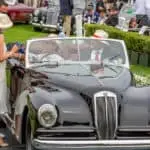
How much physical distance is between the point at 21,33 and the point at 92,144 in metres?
18.1

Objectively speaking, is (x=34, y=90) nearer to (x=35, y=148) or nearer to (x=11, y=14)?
(x=35, y=148)

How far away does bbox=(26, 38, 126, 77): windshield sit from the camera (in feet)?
30.6

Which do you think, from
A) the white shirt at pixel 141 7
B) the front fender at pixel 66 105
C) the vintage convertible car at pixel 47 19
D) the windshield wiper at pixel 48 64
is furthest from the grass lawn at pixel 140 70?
the vintage convertible car at pixel 47 19

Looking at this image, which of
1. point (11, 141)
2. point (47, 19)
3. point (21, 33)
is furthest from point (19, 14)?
point (11, 141)

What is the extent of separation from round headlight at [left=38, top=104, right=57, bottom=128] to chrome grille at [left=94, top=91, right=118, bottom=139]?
0.50 meters

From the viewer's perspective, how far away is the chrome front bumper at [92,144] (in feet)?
25.0

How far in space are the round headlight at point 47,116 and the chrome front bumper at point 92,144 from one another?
0.67 feet

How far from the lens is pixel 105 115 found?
785 centimetres

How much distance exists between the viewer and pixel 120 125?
7.87 metres

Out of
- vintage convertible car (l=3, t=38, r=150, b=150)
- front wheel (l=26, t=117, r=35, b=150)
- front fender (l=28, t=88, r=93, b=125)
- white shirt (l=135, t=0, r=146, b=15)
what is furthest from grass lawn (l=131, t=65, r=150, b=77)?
front fender (l=28, t=88, r=93, b=125)

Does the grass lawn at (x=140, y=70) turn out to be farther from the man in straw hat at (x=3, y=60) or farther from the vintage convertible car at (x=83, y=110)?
the vintage convertible car at (x=83, y=110)

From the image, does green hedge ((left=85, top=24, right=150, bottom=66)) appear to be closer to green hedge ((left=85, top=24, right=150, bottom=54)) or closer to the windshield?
green hedge ((left=85, top=24, right=150, bottom=54))

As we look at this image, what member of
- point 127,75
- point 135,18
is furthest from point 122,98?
point 135,18

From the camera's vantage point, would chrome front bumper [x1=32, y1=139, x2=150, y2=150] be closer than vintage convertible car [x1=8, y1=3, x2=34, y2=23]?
Yes
